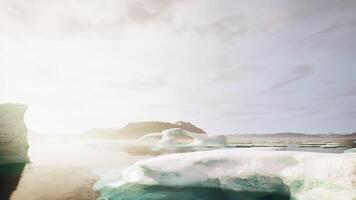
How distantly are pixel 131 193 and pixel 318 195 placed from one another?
26.5ft

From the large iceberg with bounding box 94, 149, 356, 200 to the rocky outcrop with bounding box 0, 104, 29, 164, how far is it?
1602 centimetres

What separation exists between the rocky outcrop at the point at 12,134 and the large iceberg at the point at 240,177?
1602cm

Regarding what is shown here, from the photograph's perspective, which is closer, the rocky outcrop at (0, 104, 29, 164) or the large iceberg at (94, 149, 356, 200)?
the large iceberg at (94, 149, 356, 200)

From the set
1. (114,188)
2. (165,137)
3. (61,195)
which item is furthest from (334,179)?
(165,137)

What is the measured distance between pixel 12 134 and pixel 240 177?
79.3 feet

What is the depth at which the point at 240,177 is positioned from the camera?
10906 mm

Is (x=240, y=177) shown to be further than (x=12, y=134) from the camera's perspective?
No

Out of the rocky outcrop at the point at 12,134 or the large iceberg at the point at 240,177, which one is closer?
the large iceberg at the point at 240,177

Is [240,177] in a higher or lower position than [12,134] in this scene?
lower

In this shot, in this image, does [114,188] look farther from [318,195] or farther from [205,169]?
[318,195]

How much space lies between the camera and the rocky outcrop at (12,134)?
2347 centimetres

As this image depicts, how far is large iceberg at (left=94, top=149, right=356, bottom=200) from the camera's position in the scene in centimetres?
851

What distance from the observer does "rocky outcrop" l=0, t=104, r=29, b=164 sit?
77.0 feet

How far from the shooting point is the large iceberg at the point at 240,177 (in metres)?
8.51
